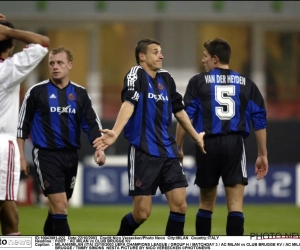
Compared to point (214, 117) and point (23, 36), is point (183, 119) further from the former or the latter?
point (23, 36)

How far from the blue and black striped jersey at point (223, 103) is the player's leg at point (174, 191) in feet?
1.96

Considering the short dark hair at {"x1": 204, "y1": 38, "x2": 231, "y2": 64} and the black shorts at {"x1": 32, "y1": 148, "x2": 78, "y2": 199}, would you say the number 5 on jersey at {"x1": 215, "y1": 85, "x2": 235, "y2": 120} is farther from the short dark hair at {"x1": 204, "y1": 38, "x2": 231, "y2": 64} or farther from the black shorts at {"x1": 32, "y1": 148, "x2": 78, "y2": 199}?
the black shorts at {"x1": 32, "y1": 148, "x2": 78, "y2": 199}

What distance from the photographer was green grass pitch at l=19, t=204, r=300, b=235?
38.9ft

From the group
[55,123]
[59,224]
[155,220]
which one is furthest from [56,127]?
[155,220]

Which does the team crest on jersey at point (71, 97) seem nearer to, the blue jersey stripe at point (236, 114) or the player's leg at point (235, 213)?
the blue jersey stripe at point (236, 114)

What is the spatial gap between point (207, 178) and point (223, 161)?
226 millimetres

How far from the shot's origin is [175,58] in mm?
21844

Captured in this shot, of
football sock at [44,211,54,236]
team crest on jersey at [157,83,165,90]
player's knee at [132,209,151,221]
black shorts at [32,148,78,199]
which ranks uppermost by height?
team crest on jersey at [157,83,165,90]

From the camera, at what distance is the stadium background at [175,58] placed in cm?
1733

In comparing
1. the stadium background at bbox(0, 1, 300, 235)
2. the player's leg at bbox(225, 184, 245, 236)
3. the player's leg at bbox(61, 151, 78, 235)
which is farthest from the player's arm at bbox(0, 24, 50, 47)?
the stadium background at bbox(0, 1, 300, 235)

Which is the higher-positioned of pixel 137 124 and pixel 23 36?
pixel 23 36

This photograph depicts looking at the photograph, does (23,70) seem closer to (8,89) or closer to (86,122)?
(8,89)

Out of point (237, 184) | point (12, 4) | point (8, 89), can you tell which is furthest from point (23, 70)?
point (12, 4)

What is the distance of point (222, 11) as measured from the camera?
19.9 metres
